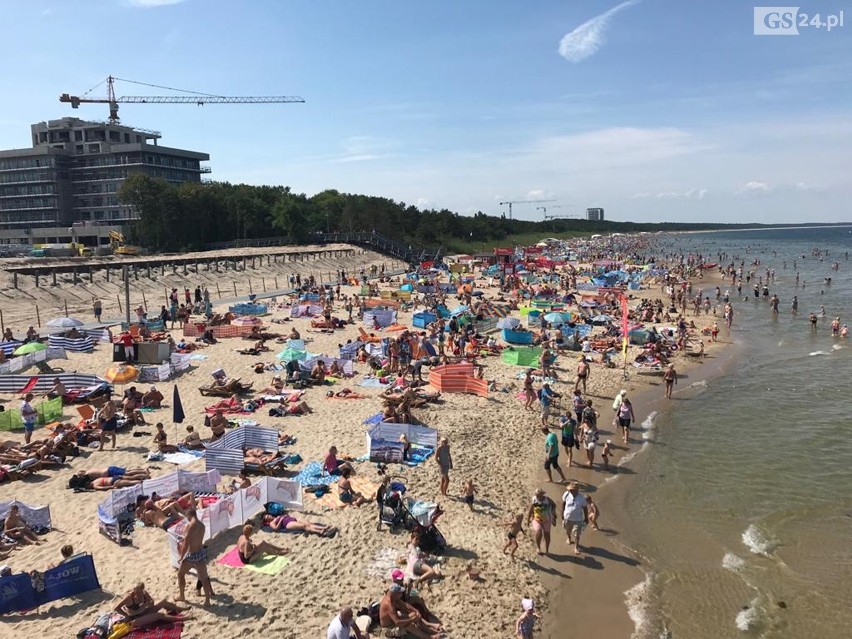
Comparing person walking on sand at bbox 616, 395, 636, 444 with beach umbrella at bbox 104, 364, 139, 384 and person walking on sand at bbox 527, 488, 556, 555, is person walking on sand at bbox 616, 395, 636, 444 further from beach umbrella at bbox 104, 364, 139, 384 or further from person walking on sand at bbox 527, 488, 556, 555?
beach umbrella at bbox 104, 364, 139, 384

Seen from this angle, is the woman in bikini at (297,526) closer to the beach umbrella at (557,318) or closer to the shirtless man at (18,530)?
the shirtless man at (18,530)

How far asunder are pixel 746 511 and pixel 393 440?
23.0ft

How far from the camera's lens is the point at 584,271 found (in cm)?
6028

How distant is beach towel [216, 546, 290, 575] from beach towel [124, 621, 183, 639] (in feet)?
4.65

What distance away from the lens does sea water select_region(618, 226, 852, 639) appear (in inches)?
332

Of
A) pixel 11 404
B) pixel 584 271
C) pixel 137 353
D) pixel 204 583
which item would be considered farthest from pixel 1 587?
pixel 584 271

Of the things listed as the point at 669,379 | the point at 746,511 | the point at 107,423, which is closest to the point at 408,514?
the point at 746,511

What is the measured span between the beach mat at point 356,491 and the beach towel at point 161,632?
11.6 feet

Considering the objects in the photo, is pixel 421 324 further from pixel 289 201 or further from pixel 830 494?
pixel 289 201

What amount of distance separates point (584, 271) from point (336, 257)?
82.8 ft

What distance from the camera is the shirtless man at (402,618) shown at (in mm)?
7250

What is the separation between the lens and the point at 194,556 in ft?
24.7

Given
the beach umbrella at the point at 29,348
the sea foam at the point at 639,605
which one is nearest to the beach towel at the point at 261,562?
the sea foam at the point at 639,605

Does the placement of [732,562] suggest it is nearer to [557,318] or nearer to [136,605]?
[136,605]
